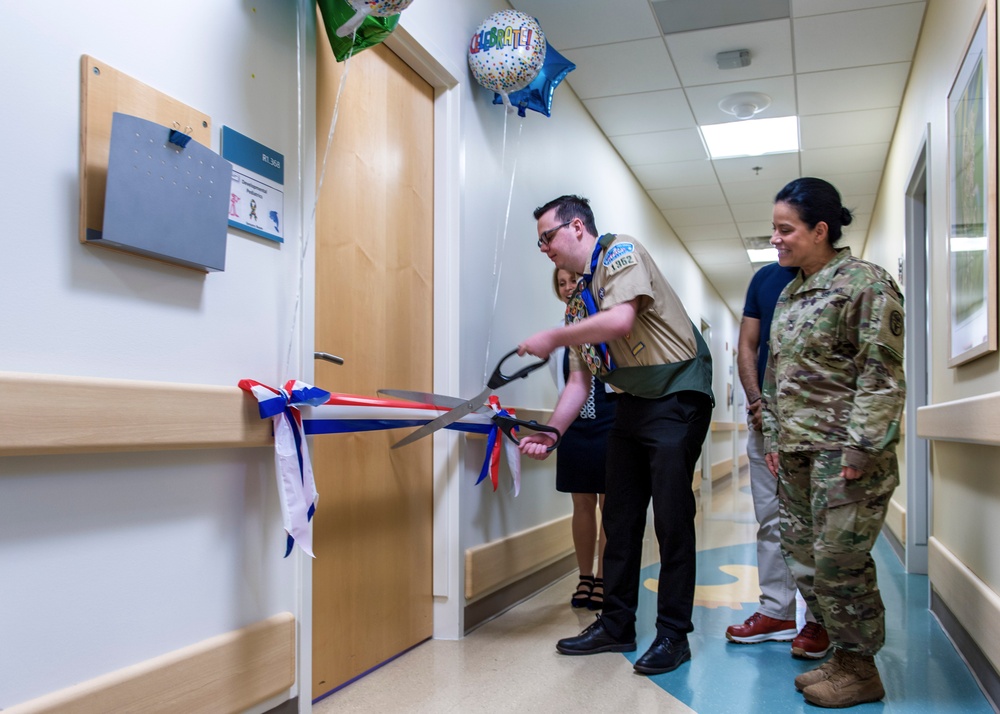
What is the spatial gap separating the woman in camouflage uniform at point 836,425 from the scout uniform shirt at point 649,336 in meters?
0.26

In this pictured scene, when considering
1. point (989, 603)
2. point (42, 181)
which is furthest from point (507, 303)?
point (42, 181)

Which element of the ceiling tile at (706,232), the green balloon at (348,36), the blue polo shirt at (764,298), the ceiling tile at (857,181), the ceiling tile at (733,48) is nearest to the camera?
the green balloon at (348,36)

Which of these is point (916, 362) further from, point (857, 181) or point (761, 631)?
point (857, 181)

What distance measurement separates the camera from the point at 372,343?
240 cm

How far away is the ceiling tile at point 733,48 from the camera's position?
3887 mm

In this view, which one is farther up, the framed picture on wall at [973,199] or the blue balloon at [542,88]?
the blue balloon at [542,88]

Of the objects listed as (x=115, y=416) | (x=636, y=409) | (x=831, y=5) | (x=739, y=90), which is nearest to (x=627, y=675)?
(x=636, y=409)

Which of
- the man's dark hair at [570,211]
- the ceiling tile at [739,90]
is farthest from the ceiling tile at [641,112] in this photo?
the man's dark hair at [570,211]

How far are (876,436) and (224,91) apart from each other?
173 centimetres


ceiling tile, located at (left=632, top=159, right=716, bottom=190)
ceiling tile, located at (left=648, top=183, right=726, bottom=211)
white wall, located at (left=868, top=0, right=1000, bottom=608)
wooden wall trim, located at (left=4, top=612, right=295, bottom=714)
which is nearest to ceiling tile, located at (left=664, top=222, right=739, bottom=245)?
ceiling tile, located at (left=648, top=183, right=726, bottom=211)

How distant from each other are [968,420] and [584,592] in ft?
5.20

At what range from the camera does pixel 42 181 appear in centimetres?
128

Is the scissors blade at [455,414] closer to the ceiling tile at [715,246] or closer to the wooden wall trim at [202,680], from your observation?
the wooden wall trim at [202,680]

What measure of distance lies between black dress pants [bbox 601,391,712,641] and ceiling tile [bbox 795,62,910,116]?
2859 millimetres
